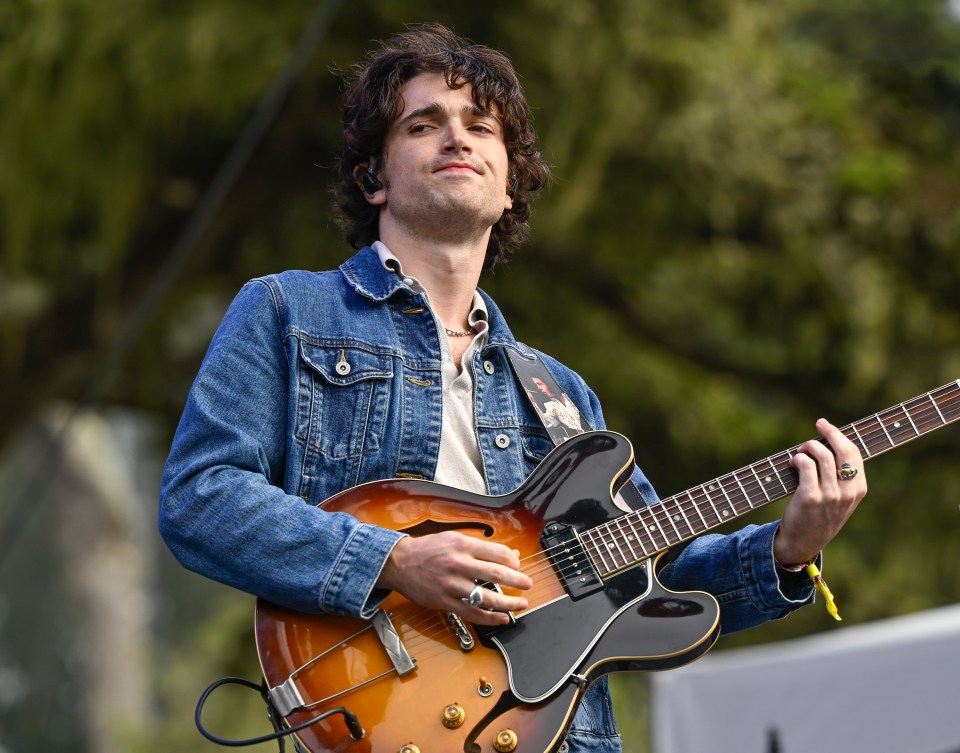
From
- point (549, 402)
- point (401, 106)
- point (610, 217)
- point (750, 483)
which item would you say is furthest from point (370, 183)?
point (610, 217)

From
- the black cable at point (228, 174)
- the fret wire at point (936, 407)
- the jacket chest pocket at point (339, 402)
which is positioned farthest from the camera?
the black cable at point (228, 174)

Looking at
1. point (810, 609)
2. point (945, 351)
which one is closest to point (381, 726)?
point (945, 351)

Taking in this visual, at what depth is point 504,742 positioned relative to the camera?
2.02 meters

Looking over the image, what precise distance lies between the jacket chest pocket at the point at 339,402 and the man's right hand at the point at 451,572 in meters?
0.25

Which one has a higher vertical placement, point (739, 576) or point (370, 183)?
point (370, 183)

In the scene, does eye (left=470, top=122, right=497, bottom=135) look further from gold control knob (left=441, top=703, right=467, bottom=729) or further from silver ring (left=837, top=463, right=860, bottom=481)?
gold control knob (left=441, top=703, right=467, bottom=729)

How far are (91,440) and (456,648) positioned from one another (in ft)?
47.6

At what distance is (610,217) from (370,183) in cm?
404

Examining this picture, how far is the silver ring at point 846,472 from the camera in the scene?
7.34 ft

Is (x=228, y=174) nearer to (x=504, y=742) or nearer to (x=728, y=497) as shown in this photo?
(x=728, y=497)

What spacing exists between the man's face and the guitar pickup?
2.01 ft

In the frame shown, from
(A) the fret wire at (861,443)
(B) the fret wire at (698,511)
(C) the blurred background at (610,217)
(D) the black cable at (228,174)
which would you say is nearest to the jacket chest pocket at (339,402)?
(B) the fret wire at (698,511)

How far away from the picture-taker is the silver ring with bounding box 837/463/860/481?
224 centimetres

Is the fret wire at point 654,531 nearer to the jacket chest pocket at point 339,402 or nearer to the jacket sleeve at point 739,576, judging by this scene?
the jacket sleeve at point 739,576
